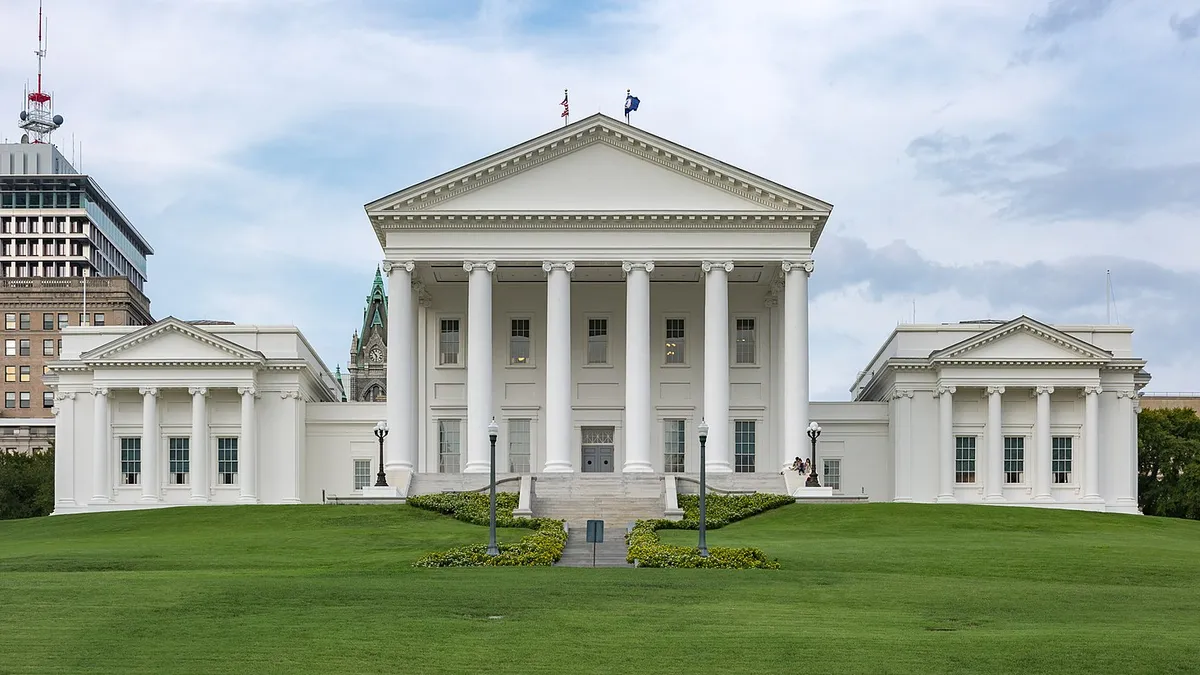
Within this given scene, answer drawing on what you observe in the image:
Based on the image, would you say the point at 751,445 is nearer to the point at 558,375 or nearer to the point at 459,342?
the point at 558,375

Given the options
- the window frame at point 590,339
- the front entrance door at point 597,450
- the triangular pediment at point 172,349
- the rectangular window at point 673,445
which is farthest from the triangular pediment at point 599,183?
the front entrance door at point 597,450

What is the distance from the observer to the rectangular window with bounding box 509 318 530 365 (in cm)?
7806

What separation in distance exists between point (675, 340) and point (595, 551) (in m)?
32.4

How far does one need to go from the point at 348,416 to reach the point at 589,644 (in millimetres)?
52861

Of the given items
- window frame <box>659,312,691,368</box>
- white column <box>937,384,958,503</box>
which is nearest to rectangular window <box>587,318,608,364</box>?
window frame <box>659,312,691,368</box>

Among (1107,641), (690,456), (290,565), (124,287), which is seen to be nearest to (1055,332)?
(690,456)

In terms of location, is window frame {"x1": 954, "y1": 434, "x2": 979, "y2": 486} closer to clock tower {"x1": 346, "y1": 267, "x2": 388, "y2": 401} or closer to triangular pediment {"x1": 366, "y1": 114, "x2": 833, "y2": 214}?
triangular pediment {"x1": 366, "y1": 114, "x2": 833, "y2": 214}

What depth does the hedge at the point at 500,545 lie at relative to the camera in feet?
142

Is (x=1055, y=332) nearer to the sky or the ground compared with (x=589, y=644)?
nearer to the sky

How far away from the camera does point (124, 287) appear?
17688cm

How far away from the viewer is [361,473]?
78375 mm

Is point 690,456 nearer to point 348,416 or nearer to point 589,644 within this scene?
point 348,416

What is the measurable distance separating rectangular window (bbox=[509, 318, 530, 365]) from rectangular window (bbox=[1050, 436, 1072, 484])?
25401mm

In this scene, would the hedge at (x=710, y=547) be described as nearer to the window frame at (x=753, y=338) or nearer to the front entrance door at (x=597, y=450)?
the front entrance door at (x=597, y=450)
